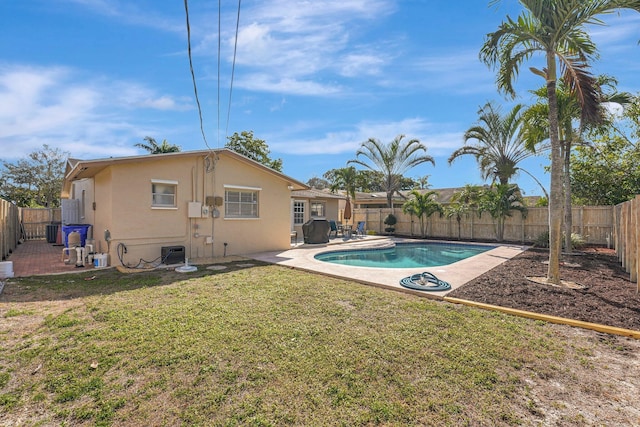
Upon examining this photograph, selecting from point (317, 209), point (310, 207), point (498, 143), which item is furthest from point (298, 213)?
point (498, 143)

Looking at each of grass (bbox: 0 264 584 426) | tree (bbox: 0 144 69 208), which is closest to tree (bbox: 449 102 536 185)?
grass (bbox: 0 264 584 426)

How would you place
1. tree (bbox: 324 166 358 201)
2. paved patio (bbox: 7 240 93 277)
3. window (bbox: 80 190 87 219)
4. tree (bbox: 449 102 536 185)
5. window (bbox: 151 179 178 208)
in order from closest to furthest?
paved patio (bbox: 7 240 93 277) → window (bbox: 151 179 178 208) → window (bbox: 80 190 87 219) → tree (bbox: 449 102 536 185) → tree (bbox: 324 166 358 201)

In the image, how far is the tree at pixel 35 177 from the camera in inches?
1165

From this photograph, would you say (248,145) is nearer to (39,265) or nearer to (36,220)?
(36,220)

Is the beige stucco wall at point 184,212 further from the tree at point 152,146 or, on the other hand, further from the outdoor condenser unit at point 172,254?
the tree at point 152,146

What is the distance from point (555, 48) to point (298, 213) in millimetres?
14672

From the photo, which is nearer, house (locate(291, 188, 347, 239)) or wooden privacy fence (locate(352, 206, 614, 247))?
wooden privacy fence (locate(352, 206, 614, 247))

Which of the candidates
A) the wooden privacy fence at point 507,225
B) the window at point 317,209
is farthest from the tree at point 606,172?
the window at point 317,209

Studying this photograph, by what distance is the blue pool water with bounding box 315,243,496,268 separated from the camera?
11809 mm

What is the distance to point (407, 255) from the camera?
559 inches

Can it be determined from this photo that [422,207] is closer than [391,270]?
No

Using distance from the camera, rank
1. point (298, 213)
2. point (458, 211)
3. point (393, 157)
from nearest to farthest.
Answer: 1. point (458, 211)
2. point (298, 213)
3. point (393, 157)

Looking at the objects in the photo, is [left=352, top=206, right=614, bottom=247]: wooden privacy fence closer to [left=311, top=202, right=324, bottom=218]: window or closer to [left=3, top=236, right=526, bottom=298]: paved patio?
[left=311, top=202, right=324, bottom=218]: window

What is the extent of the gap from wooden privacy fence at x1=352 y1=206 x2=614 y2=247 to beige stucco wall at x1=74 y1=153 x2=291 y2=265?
11.3m
